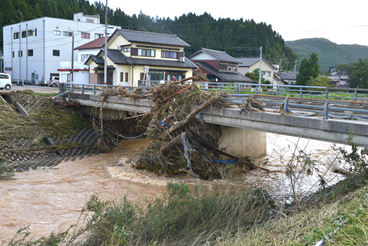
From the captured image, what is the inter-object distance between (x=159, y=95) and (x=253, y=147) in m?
6.15

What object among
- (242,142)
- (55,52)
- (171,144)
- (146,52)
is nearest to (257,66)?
(146,52)

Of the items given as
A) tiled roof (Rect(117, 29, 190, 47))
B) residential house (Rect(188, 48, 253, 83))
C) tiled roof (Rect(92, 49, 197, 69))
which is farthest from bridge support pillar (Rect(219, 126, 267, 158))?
residential house (Rect(188, 48, 253, 83))

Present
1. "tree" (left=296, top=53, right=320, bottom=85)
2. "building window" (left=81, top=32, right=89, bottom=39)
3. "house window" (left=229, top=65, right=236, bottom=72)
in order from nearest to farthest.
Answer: "tree" (left=296, top=53, right=320, bottom=85)
"house window" (left=229, top=65, right=236, bottom=72)
"building window" (left=81, top=32, right=89, bottom=39)

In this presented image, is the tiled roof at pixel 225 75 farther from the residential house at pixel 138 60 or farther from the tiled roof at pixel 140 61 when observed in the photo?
the tiled roof at pixel 140 61

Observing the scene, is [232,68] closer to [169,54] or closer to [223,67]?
[223,67]

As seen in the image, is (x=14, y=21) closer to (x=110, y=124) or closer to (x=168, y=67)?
(x=168, y=67)

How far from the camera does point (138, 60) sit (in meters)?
35.6

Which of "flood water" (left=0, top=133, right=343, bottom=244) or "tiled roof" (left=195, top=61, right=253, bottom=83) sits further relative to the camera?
"tiled roof" (left=195, top=61, right=253, bottom=83)

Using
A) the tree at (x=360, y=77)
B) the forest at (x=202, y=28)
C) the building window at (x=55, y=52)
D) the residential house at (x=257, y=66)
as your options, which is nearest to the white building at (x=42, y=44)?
the building window at (x=55, y=52)

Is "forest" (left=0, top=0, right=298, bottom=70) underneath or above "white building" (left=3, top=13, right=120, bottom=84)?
above

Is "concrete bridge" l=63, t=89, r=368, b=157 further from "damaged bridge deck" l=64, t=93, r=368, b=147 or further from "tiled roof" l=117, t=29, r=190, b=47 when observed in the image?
"tiled roof" l=117, t=29, r=190, b=47

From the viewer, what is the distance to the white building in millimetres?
49125

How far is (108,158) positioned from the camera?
668 inches

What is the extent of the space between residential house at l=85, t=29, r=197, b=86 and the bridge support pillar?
1803cm
